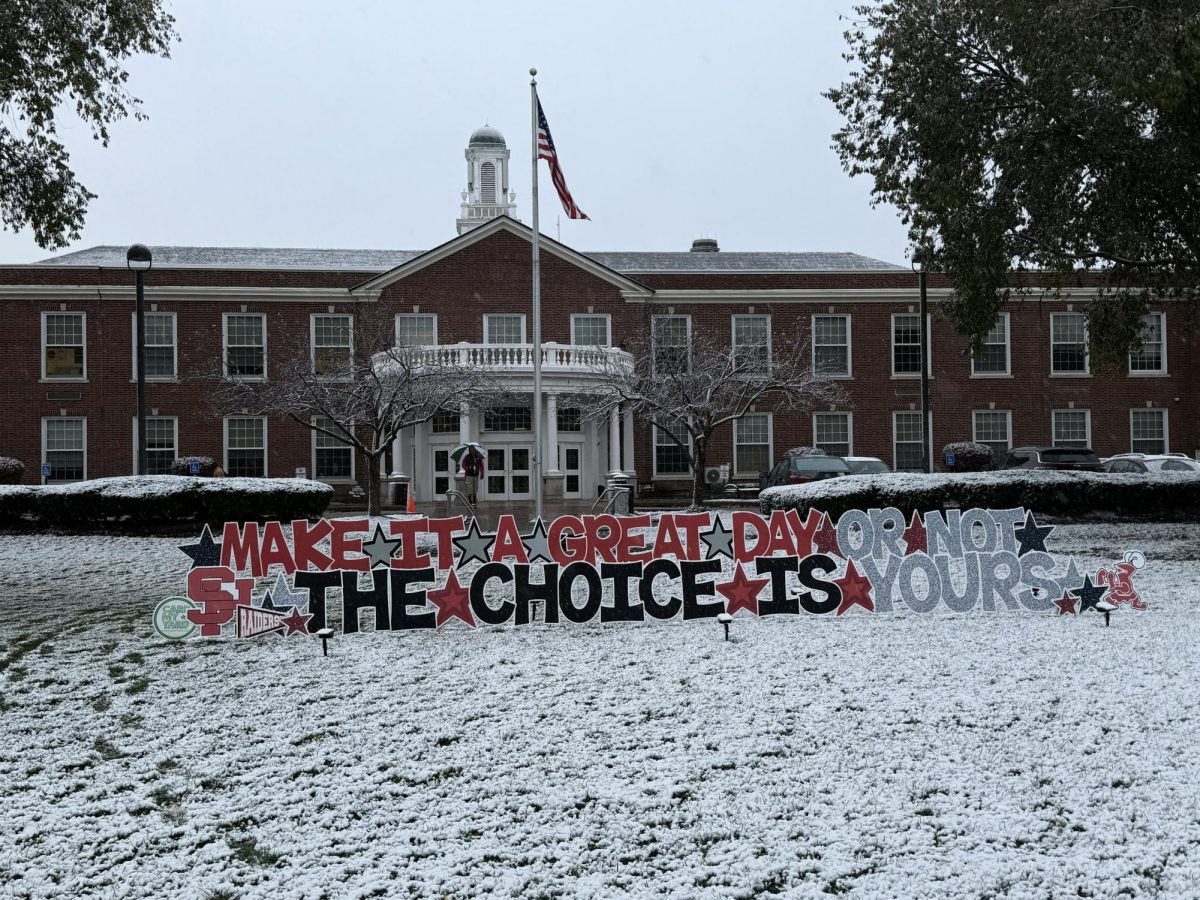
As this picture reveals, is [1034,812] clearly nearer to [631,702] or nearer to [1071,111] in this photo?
[631,702]

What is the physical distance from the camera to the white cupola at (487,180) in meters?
63.7

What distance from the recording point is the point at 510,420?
108 ft

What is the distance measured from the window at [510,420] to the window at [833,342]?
10234 mm

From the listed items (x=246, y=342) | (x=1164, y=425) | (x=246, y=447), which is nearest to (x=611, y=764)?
(x=246, y=447)

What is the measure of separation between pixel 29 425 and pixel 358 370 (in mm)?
14996

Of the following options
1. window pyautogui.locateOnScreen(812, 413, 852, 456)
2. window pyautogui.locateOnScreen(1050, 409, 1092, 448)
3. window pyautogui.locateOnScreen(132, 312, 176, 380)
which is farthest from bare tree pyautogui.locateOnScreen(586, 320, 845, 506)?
window pyautogui.locateOnScreen(132, 312, 176, 380)

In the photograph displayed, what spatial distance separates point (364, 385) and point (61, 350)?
15858 mm

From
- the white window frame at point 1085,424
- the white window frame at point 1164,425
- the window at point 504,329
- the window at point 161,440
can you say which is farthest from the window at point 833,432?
the window at point 161,440

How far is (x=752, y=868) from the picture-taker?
4488 mm

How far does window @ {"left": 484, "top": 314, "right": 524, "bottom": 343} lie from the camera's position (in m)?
34.1

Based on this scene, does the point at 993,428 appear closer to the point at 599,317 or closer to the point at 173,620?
the point at 599,317

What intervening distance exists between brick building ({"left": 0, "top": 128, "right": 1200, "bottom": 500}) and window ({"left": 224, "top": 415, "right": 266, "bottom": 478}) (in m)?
0.07

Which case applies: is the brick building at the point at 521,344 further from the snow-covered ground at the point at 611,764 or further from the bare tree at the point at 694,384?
the snow-covered ground at the point at 611,764

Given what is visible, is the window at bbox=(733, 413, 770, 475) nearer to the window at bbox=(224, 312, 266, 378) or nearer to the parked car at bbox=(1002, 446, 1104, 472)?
the parked car at bbox=(1002, 446, 1104, 472)
